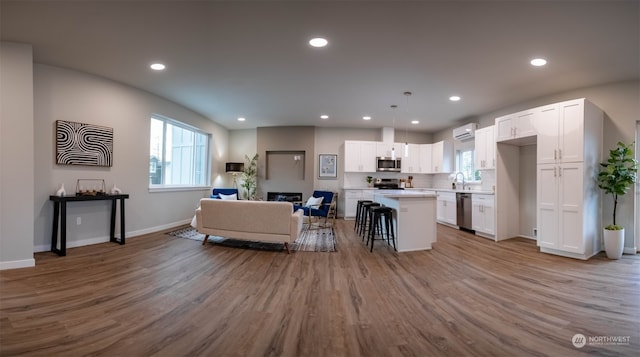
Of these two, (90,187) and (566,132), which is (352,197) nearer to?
(566,132)

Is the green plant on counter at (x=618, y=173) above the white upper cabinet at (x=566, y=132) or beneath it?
beneath

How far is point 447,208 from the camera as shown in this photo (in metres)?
6.78

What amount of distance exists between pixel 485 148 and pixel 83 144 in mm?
7344

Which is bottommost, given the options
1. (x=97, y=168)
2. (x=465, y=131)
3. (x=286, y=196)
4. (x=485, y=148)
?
(x=286, y=196)

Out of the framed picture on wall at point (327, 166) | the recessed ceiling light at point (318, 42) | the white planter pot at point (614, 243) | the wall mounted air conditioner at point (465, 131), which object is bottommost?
the white planter pot at point (614, 243)

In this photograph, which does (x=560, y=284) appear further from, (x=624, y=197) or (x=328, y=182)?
Answer: (x=328, y=182)

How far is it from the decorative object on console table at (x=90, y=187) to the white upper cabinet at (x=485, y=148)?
7035 millimetres

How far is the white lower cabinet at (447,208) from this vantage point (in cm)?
644

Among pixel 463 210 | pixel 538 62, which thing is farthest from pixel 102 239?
pixel 463 210

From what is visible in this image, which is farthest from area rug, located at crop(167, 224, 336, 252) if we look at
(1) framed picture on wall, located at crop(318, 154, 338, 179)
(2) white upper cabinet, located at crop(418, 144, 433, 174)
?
(2) white upper cabinet, located at crop(418, 144, 433, 174)

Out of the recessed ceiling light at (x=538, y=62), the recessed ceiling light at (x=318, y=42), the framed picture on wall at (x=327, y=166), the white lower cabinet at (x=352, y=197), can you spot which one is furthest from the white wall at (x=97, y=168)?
the recessed ceiling light at (x=538, y=62)

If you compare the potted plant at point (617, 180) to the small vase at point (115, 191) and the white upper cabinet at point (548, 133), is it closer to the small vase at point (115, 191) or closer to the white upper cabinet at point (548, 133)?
the white upper cabinet at point (548, 133)

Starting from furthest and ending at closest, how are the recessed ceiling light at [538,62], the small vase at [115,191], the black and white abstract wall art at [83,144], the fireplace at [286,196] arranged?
the fireplace at [286,196], the small vase at [115,191], the black and white abstract wall art at [83,144], the recessed ceiling light at [538,62]

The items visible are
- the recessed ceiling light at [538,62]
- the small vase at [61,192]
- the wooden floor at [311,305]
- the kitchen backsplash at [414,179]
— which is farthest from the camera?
the kitchen backsplash at [414,179]
